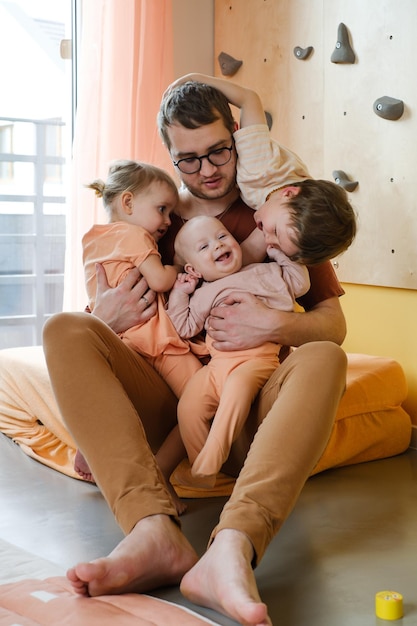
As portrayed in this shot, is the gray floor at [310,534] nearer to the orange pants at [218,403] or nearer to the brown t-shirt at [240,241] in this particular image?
the orange pants at [218,403]

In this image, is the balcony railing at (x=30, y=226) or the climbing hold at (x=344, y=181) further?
the balcony railing at (x=30, y=226)

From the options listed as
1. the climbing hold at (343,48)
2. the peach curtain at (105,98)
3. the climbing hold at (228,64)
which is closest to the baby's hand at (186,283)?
the climbing hold at (343,48)

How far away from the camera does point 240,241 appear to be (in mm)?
1954

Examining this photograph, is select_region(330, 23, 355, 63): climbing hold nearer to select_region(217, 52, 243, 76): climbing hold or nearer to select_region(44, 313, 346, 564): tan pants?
select_region(217, 52, 243, 76): climbing hold

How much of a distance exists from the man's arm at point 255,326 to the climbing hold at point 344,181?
3.54ft

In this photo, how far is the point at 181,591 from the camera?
1353 millimetres

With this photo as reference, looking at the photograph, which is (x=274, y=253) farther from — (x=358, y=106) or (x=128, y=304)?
(x=358, y=106)

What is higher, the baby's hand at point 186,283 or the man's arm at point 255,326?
the baby's hand at point 186,283

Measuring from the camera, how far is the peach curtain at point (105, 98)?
10.8ft

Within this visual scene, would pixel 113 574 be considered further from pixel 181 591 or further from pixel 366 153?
pixel 366 153

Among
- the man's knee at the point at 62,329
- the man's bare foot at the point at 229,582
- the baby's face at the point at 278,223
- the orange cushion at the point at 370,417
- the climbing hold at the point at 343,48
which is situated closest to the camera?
the man's bare foot at the point at 229,582

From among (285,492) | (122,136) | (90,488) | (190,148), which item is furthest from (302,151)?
(285,492)

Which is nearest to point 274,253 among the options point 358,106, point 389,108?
point 389,108

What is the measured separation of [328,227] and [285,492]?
23.8 inches
